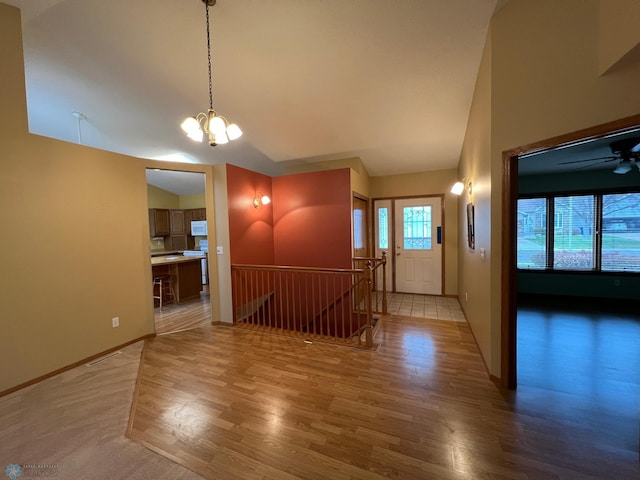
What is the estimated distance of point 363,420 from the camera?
1.91 metres

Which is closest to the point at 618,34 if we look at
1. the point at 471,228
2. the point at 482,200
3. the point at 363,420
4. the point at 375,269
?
the point at 482,200

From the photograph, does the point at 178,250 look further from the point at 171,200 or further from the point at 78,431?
the point at 78,431

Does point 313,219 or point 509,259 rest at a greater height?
point 313,219

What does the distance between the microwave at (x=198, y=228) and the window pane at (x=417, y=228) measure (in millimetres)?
5581

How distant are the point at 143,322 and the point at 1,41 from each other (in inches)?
128

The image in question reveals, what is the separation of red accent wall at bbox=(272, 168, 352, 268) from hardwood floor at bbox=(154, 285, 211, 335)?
1664mm

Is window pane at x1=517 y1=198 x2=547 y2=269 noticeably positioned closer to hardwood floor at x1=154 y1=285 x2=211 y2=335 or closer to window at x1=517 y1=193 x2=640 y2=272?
window at x1=517 y1=193 x2=640 y2=272

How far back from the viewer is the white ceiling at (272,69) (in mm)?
2301

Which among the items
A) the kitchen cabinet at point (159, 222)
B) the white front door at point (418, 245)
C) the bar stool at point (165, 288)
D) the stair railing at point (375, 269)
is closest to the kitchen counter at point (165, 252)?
the kitchen cabinet at point (159, 222)

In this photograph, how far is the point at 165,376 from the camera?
258 centimetres

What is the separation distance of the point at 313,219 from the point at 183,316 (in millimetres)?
2933

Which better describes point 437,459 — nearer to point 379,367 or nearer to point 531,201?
point 379,367

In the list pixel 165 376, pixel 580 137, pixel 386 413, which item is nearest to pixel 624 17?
pixel 580 137

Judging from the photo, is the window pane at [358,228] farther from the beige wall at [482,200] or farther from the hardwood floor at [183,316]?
the hardwood floor at [183,316]
